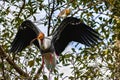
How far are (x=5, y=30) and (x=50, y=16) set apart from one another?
1253mm

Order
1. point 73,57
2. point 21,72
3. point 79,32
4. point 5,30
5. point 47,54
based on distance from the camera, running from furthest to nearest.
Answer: point 5,30
point 73,57
point 21,72
point 79,32
point 47,54

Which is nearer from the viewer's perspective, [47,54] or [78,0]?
[47,54]

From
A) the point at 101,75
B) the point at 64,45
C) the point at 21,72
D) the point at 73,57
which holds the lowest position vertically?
the point at 101,75

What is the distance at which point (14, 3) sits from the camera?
190 inches

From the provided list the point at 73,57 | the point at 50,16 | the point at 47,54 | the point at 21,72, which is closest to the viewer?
the point at 47,54

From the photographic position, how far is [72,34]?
11.3 ft

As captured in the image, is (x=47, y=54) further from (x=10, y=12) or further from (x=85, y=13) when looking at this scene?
(x=10, y=12)

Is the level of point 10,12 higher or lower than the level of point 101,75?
higher

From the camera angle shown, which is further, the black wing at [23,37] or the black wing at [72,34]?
the black wing at [23,37]

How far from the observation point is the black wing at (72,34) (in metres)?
3.24

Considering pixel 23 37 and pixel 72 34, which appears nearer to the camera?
pixel 72 34

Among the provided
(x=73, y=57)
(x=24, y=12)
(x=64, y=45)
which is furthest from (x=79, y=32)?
(x=24, y=12)

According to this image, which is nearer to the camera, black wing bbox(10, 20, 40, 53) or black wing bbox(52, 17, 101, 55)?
black wing bbox(52, 17, 101, 55)

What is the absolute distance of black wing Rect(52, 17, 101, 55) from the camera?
10.6ft
